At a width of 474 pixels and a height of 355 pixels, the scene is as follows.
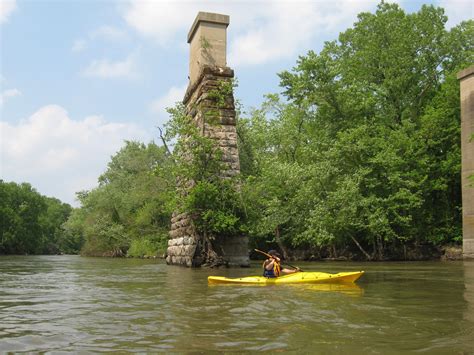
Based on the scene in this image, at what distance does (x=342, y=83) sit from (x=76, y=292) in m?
20.7

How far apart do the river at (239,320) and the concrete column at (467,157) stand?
1375 centimetres

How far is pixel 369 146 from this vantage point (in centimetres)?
2536

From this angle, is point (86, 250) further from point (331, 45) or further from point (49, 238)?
point (49, 238)

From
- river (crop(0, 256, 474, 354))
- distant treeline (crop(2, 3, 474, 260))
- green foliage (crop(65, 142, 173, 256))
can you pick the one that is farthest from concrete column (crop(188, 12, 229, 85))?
green foliage (crop(65, 142, 173, 256))

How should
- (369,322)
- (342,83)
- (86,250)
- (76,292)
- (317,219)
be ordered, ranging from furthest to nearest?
(86,250), (342,83), (317,219), (76,292), (369,322)

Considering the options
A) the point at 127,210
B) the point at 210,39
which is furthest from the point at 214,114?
the point at 127,210

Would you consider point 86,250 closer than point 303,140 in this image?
Result: No

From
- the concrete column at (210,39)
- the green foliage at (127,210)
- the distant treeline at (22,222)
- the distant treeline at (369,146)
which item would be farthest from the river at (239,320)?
the distant treeline at (22,222)

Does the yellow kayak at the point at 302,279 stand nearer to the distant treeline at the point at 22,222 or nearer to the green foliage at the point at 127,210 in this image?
the green foliage at the point at 127,210

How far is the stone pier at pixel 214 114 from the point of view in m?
17.1

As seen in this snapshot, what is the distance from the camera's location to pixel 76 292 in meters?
9.64

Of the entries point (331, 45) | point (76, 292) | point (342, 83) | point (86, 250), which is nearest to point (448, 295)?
point (76, 292)

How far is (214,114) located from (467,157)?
12374 millimetres

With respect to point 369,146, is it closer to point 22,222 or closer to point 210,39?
point 210,39
